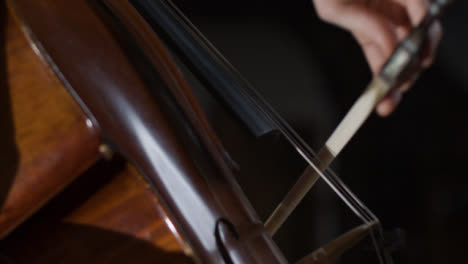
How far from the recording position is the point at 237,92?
58 centimetres

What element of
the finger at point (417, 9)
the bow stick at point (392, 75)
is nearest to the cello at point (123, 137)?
the bow stick at point (392, 75)

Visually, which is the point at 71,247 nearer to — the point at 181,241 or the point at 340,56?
the point at 181,241

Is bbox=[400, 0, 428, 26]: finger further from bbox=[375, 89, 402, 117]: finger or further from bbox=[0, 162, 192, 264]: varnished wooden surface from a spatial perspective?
bbox=[0, 162, 192, 264]: varnished wooden surface

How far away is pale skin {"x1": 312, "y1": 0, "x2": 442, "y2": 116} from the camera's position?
377mm

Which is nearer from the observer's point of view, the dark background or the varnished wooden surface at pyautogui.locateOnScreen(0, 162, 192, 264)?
the varnished wooden surface at pyautogui.locateOnScreen(0, 162, 192, 264)

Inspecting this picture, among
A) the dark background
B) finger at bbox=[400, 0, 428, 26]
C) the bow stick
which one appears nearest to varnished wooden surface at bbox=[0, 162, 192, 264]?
the bow stick

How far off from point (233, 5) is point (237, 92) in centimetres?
58

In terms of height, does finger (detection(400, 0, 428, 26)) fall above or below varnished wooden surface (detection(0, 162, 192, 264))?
above

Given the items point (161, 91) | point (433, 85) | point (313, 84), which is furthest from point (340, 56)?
point (161, 91)

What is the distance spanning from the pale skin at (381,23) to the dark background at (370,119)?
614mm

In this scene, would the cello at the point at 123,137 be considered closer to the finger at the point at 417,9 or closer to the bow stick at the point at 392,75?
the bow stick at the point at 392,75

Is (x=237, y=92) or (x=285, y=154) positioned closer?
(x=237, y=92)

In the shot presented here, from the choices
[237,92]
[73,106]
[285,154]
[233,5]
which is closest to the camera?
[73,106]

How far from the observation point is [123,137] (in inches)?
16.4
